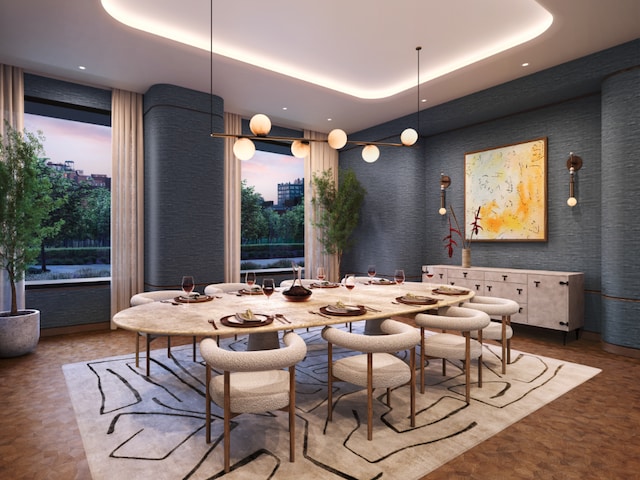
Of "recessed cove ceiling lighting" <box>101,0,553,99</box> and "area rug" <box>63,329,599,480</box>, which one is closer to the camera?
"area rug" <box>63,329,599,480</box>

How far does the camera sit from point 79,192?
5.49 metres

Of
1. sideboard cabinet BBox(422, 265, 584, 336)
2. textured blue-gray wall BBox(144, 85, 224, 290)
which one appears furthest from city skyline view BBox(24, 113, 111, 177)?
sideboard cabinet BBox(422, 265, 584, 336)

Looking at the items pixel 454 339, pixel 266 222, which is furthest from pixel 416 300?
pixel 266 222

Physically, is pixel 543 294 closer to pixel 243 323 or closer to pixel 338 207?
pixel 338 207

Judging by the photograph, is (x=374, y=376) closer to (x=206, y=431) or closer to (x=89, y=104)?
(x=206, y=431)

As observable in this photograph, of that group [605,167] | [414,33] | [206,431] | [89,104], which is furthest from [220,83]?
[605,167]

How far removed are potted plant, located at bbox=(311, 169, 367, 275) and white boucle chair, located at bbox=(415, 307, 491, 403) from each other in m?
3.91

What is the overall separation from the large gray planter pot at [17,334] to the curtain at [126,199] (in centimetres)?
113

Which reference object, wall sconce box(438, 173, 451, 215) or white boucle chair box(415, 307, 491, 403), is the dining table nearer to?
white boucle chair box(415, 307, 491, 403)

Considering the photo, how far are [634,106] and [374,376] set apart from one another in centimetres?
399

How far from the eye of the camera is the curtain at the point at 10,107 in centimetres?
449

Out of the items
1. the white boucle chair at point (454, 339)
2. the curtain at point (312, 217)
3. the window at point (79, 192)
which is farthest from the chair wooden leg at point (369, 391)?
the curtain at point (312, 217)

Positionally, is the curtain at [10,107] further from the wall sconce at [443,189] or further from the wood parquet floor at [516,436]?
the wall sconce at [443,189]

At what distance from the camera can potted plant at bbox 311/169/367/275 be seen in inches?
272
